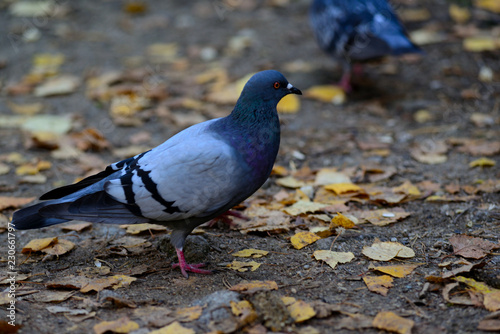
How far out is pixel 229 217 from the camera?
3807 millimetres

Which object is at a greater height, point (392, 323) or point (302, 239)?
point (392, 323)

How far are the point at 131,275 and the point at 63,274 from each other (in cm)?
41

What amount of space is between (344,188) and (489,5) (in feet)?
15.3

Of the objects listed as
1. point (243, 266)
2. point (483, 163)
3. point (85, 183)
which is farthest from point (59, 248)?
point (483, 163)

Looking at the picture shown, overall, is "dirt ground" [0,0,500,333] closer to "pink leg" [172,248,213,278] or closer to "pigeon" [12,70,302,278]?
"pink leg" [172,248,213,278]

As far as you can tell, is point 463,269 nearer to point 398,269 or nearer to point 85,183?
point 398,269

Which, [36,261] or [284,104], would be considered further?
[284,104]

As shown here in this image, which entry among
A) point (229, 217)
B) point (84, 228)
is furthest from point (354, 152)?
point (84, 228)

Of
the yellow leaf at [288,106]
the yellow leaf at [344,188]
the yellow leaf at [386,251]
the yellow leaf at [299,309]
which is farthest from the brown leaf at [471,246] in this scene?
the yellow leaf at [288,106]

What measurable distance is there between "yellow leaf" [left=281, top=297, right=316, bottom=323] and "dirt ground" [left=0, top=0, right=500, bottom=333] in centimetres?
4

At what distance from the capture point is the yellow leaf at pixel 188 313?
254 cm

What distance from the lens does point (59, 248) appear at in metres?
3.38

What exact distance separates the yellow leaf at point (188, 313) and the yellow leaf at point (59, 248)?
113cm

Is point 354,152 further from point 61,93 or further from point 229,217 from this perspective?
point 61,93
